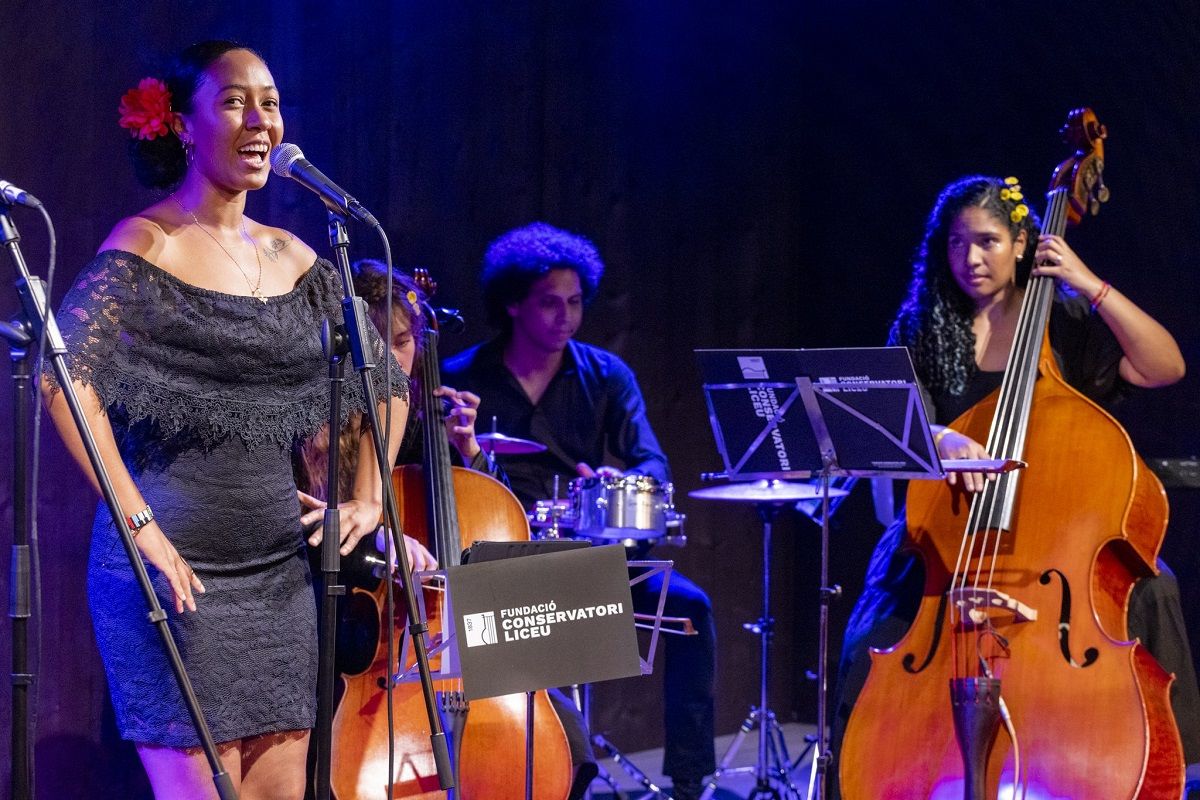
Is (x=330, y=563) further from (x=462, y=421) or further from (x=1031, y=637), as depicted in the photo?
(x=1031, y=637)

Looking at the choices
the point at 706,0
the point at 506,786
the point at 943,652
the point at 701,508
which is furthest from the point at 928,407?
the point at 706,0

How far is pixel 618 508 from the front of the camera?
12.7 feet

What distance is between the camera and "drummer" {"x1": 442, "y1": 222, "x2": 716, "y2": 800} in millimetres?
4270

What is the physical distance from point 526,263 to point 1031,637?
212cm

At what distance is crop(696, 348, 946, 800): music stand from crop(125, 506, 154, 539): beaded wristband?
150 centimetres

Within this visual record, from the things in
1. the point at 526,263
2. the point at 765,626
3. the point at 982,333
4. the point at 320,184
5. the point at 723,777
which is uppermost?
the point at 526,263

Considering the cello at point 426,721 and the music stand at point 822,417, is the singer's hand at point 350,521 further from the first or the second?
the music stand at point 822,417

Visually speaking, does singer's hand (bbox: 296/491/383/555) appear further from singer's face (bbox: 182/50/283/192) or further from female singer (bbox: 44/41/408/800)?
singer's face (bbox: 182/50/283/192)

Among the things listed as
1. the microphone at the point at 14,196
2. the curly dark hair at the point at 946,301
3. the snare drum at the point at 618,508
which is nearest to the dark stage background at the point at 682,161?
the snare drum at the point at 618,508

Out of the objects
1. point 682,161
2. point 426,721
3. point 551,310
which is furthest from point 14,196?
point 682,161

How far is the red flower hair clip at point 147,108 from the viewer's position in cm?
250

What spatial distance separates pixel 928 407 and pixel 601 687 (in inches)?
82.5

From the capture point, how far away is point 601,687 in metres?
5.19

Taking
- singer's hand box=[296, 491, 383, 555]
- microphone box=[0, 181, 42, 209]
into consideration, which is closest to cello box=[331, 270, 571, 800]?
singer's hand box=[296, 491, 383, 555]
